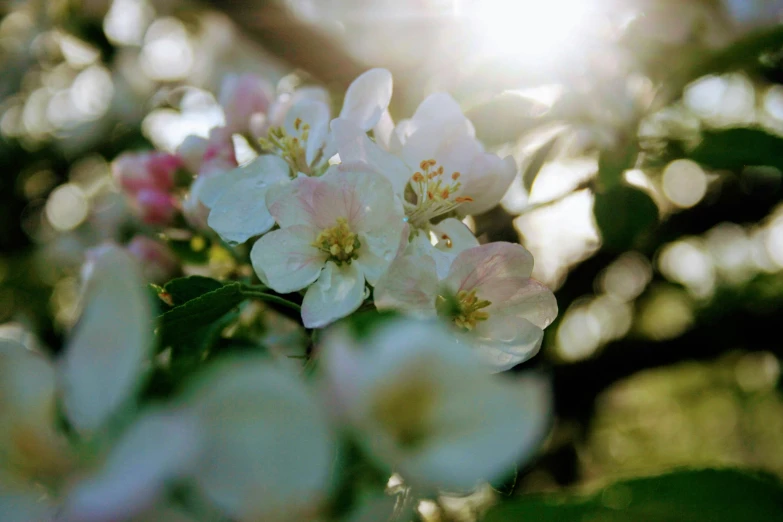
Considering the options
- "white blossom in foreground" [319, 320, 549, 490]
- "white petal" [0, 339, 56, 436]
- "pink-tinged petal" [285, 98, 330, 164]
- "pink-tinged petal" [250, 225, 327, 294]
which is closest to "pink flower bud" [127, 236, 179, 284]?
"pink-tinged petal" [285, 98, 330, 164]

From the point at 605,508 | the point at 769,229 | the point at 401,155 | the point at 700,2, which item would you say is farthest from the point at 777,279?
the point at 605,508

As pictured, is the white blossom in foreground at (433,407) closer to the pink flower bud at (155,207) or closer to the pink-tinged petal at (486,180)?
the pink-tinged petal at (486,180)

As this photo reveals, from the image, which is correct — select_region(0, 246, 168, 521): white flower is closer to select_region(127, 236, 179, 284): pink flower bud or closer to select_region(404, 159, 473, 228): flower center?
select_region(404, 159, 473, 228): flower center

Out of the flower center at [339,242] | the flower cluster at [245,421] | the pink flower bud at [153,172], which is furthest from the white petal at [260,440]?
the pink flower bud at [153,172]

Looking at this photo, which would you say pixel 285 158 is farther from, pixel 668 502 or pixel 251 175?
pixel 668 502

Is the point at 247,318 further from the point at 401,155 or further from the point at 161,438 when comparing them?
the point at 161,438

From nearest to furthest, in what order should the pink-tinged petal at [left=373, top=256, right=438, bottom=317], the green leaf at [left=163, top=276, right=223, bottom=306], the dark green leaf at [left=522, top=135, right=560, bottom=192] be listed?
the pink-tinged petal at [left=373, top=256, right=438, bottom=317], the green leaf at [left=163, top=276, right=223, bottom=306], the dark green leaf at [left=522, top=135, right=560, bottom=192]

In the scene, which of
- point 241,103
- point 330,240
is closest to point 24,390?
point 330,240
